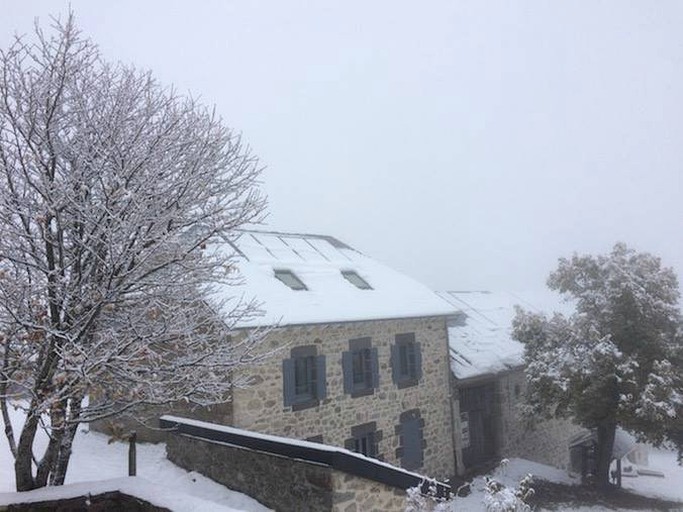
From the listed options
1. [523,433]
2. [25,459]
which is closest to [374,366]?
[523,433]

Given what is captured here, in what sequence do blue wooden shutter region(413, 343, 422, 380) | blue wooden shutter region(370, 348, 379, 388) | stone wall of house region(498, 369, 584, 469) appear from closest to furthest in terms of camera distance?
blue wooden shutter region(370, 348, 379, 388), blue wooden shutter region(413, 343, 422, 380), stone wall of house region(498, 369, 584, 469)

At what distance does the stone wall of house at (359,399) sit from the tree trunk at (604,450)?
4537 millimetres

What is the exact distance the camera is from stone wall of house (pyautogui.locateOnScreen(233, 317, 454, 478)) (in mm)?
11992

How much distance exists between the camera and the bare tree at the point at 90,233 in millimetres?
5340

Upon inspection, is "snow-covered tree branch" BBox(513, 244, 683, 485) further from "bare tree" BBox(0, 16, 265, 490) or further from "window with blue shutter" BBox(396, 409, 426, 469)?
"bare tree" BBox(0, 16, 265, 490)

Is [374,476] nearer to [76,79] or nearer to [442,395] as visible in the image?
[76,79]

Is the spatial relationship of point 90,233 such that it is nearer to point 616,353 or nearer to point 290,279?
point 290,279

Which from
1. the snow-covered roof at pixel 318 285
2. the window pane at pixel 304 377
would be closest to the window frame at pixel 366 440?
the window pane at pixel 304 377

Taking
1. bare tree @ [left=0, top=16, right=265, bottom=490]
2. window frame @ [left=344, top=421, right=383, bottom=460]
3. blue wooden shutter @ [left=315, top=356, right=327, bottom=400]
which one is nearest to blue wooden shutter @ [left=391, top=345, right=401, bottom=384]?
window frame @ [left=344, top=421, right=383, bottom=460]

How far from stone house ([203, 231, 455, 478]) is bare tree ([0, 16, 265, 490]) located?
512 centimetres

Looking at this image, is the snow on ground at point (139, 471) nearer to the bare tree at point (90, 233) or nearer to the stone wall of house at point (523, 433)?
the bare tree at point (90, 233)

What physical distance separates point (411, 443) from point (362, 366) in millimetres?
2928

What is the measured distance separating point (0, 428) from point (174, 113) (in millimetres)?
12900

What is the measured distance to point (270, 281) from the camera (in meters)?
14.2
